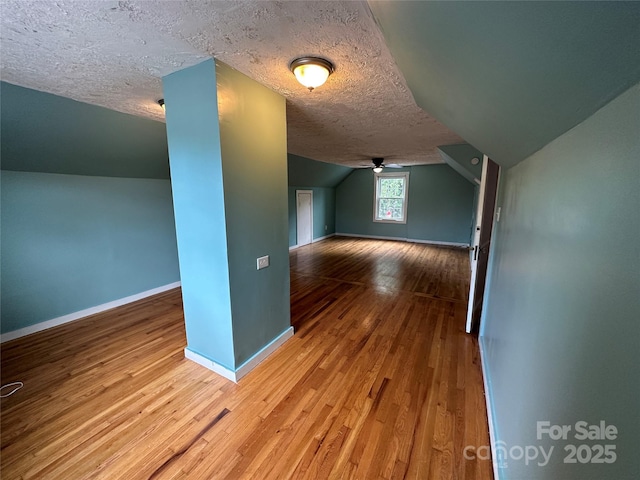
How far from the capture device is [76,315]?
2.96m

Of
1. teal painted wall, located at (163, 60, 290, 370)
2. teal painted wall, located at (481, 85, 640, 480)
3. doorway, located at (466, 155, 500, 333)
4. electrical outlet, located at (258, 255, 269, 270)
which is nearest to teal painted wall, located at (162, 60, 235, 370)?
teal painted wall, located at (163, 60, 290, 370)

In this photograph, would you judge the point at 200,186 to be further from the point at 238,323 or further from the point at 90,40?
the point at 238,323

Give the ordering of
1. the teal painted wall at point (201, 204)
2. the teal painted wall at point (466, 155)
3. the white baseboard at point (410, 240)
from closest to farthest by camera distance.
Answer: the teal painted wall at point (201, 204) < the teal painted wall at point (466, 155) < the white baseboard at point (410, 240)

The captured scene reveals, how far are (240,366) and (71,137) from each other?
9.00 ft

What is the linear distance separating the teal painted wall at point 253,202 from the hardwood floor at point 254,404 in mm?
429

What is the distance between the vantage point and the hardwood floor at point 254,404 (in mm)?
1363

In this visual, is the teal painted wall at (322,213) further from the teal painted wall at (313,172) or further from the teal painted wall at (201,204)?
the teal painted wall at (201,204)

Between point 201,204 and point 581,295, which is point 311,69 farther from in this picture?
point 581,295

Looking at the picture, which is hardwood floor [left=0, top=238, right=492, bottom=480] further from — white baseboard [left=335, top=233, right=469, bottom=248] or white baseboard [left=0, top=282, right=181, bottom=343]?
white baseboard [left=335, top=233, right=469, bottom=248]

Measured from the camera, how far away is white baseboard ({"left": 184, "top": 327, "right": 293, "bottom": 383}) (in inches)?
77.9

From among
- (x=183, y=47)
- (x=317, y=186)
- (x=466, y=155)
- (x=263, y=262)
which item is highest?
(x=183, y=47)

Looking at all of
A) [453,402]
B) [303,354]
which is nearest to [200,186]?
[303,354]

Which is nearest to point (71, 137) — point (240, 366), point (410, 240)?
point (240, 366)

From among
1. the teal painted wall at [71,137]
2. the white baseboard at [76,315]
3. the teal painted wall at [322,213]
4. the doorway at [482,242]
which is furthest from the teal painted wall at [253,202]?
the teal painted wall at [322,213]
